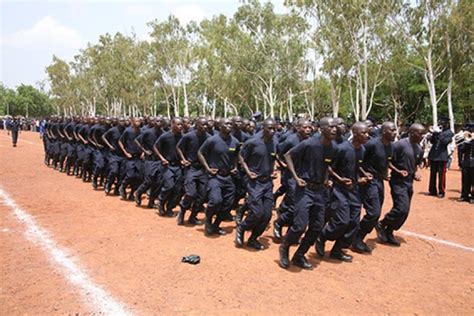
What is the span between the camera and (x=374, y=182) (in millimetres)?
6879

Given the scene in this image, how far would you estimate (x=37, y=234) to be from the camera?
23.6 ft

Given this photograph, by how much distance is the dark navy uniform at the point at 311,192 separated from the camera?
221 inches

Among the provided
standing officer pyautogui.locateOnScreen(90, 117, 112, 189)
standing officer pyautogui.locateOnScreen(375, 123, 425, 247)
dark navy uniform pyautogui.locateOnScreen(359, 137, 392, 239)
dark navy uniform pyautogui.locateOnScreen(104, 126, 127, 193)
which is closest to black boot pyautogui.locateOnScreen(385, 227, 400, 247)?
standing officer pyautogui.locateOnScreen(375, 123, 425, 247)

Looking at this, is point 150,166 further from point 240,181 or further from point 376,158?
point 376,158

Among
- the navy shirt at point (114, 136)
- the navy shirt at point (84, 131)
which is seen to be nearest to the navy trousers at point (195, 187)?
the navy shirt at point (114, 136)

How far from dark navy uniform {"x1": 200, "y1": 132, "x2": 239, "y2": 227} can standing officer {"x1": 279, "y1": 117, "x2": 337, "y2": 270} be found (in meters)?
1.80

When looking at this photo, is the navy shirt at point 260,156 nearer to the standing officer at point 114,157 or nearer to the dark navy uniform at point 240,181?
the dark navy uniform at point 240,181

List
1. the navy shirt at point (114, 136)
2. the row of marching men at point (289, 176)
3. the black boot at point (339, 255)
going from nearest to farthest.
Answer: the row of marching men at point (289, 176)
the black boot at point (339, 255)
the navy shirt at point (114, 136)

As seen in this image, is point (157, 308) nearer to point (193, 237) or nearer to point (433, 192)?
point (193, 237)

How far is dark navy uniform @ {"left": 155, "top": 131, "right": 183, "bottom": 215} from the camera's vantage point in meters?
8.70

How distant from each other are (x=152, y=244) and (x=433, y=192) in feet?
28.9

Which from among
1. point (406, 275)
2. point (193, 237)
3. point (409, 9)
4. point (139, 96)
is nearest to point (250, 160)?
point (193, 237)

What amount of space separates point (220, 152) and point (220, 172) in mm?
347

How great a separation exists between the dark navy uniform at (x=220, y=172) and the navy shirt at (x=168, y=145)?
60.5 inches
